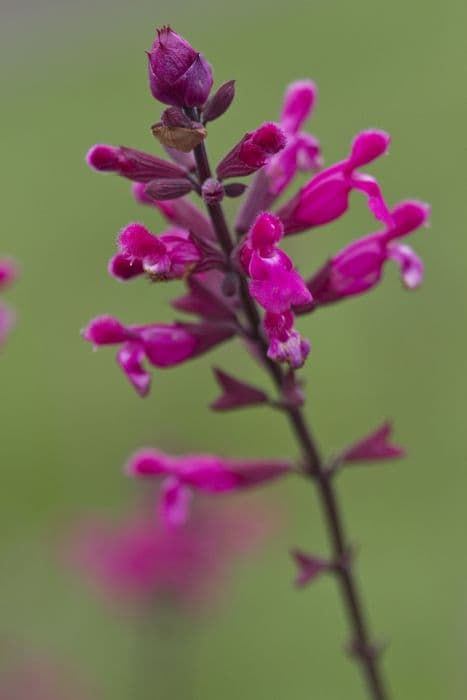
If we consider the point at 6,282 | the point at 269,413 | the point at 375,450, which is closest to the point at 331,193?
the point at 375,450

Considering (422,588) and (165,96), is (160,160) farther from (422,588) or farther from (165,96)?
(422,588)

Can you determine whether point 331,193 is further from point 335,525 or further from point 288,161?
point 335,525

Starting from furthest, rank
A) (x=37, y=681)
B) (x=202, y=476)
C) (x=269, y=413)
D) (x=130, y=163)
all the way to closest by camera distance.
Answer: (x=269, y=413) < (x=37, y=681) < (x=202, y=476) < (x=130, y=163)

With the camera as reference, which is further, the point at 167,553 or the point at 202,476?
the point at 167,553

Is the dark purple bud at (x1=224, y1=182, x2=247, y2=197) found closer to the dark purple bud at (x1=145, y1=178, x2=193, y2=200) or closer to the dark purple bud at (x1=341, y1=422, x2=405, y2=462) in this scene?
the dark purple bud at (x1=145, y1=178, x2=193, y2=200)

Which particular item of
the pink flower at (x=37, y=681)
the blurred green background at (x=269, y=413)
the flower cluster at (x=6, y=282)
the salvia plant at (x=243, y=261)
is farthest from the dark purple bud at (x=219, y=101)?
the pink flower at (x=37, y=681)

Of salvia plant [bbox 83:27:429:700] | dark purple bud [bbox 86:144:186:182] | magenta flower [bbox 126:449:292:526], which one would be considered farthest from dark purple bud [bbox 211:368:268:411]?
dark purple bud [bbox 86:144:186:182]

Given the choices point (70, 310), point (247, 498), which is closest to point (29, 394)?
point (70, 310)

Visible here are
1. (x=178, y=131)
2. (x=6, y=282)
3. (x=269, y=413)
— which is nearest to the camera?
(x=178, y=131)
